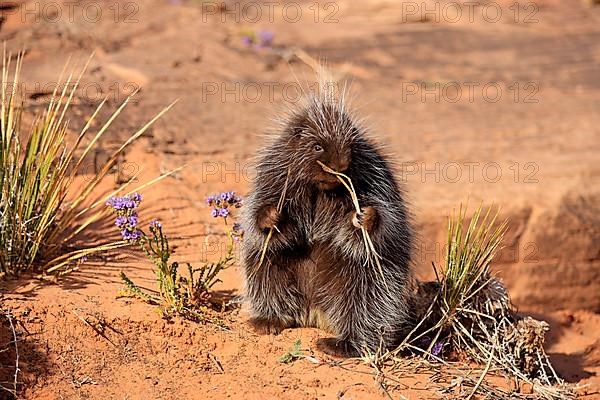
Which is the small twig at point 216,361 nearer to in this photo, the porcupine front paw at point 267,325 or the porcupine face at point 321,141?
the porcupine front paw at point 267,325

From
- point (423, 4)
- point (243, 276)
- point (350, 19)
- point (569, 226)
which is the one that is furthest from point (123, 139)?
point (423, 4)

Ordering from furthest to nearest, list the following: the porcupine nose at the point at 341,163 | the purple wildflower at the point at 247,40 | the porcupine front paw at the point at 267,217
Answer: the purple wildflower at the point at 247,40, the porcupine front paw at the point at 267,217, the porcupine nose at the point at 341,163

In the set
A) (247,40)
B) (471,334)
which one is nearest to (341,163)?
(471,334)

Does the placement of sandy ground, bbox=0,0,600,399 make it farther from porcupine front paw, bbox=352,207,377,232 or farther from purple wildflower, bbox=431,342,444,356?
porcupine front paw, bbox=352,207,377,232

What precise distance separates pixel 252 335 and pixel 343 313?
561 mm

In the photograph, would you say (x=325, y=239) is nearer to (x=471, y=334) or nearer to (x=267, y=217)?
(x=267, y=217)

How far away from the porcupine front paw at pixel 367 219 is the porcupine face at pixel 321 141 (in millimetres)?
228

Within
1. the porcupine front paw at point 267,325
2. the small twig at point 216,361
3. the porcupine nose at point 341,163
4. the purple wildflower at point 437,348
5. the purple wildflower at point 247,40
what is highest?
the purple wildflower at point 247,40

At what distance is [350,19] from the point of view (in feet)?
44.3

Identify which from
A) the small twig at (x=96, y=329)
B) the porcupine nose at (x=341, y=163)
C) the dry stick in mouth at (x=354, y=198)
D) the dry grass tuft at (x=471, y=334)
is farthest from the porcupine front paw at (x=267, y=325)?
the porcupine nose at (x=341, y=163)

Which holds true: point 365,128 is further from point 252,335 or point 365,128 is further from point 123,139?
point 123,139

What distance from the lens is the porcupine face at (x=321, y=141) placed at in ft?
15.4

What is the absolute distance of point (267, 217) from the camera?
190 inches

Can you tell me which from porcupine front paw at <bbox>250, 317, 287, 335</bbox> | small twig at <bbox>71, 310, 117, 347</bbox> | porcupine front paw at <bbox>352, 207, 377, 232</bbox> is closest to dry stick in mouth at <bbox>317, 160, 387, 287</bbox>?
porcupine front paw at <bbox>352, 207, 377, 232</bbox>
